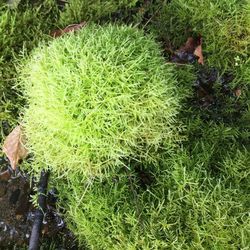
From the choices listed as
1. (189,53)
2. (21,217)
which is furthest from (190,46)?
(21,217)

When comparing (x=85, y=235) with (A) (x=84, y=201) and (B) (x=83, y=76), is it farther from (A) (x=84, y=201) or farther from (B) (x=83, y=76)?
(B) (x=83, y=76)

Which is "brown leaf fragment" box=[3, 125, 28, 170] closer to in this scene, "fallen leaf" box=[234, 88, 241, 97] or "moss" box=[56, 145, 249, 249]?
"moss" box=[56, 145, 249, 249]

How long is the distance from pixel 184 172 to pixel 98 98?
1.17ft

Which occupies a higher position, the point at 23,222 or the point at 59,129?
the point at 59,129

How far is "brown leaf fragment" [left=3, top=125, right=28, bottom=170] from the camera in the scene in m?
1.41

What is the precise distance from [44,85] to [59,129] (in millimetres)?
132

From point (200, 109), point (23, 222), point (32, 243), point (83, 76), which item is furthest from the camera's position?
point (23, 222)

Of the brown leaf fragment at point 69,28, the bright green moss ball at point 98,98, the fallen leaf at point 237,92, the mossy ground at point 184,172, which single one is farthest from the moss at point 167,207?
the brown leaf fragment at point 69,28

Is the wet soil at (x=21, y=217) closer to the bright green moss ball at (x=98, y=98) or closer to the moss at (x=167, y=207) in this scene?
the moss at (x=167, y=207)

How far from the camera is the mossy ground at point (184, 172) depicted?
1.28m

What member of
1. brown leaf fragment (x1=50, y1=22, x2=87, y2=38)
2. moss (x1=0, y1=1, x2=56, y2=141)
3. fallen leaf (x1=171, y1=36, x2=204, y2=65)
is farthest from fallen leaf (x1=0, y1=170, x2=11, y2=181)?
fallen leaf (x1=171, y1=36, x2=204, y2=65)

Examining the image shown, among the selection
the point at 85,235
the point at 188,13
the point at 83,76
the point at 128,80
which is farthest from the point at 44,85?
the point at 188,13

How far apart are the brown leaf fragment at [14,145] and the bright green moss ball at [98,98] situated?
0.13m

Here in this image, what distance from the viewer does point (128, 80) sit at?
46.6 inches
